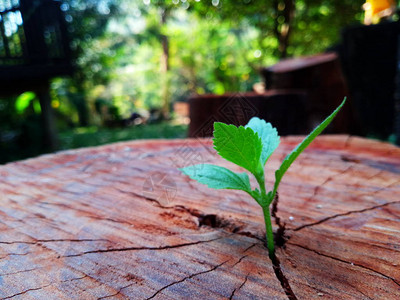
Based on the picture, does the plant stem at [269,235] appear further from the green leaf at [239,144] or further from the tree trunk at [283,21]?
the tree trunk at [283,21]

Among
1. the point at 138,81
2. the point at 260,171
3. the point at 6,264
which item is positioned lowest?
the point at 6,264

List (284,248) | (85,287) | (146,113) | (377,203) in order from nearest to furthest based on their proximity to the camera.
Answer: (85,287) → (284,248) → (377,203) → (146,113)

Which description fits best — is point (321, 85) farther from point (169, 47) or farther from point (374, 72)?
point (169, 47)

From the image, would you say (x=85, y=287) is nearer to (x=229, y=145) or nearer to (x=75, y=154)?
(x=229, y=145)

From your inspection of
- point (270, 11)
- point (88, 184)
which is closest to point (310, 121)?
point (88, 184)

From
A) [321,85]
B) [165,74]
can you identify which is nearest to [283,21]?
[321,85]

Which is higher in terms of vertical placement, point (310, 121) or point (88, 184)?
point (88, 184)

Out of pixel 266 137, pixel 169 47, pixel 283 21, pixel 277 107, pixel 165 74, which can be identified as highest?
pixel 169 47
